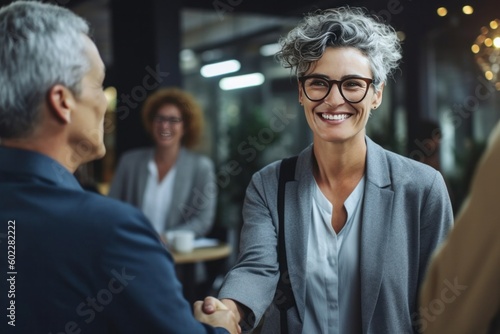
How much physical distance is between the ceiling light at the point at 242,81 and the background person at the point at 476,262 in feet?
29.3

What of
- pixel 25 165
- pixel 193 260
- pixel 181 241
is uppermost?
pixel 25 165

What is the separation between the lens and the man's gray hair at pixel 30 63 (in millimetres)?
1222

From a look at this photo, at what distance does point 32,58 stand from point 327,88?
0.89m

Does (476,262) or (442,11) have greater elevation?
(442,11)

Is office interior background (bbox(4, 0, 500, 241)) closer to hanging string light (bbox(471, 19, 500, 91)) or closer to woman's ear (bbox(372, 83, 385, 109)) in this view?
hanging string light (bbox(471, 19, 500, 91))

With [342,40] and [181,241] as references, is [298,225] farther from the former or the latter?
[181,241]

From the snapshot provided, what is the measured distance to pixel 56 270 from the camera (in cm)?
120

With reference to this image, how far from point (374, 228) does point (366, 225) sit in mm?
24

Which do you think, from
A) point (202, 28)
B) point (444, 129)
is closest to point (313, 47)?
point (444, 129)

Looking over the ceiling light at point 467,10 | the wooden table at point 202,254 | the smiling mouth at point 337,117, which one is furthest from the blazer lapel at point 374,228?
the ceiling light at point 467,10

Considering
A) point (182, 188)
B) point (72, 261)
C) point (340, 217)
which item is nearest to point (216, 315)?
point (340, 217)

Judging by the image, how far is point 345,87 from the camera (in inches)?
71.3

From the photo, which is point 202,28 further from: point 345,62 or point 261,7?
point 345,62

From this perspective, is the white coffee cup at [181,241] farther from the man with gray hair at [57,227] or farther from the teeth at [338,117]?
the man with gray hair at [57,227]
